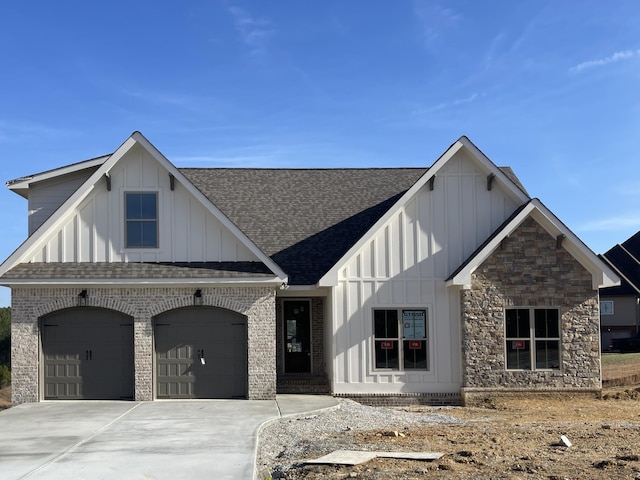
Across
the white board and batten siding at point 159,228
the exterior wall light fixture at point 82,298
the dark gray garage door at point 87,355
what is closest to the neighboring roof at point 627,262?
the white board and batten siding at point 159,228

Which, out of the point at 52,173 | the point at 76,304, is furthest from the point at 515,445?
the point at 52,173

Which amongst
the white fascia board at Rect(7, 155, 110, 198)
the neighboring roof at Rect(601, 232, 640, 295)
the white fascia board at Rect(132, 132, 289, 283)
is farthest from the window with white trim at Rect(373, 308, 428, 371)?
the neighboring roof at Rect(601, 232, 640, 295)

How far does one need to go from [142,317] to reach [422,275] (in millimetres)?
7282

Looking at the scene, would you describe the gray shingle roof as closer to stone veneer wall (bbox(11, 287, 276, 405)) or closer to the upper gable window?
stone veneer wall (bbox(11, 287, 276, 405))

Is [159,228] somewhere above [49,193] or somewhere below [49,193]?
below

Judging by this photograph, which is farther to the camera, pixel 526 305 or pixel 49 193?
pixel 49 193

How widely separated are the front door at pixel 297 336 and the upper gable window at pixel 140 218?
16.5ft

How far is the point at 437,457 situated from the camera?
412 inches

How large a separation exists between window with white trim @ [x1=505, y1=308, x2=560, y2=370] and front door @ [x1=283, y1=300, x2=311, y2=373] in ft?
19.1

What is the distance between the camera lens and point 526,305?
1850 cm

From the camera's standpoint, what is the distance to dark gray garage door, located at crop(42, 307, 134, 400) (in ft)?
57.9

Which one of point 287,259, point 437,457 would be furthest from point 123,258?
point 437,457

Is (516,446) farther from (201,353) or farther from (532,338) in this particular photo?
(201,353)

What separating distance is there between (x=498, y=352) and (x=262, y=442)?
27.0 ft
